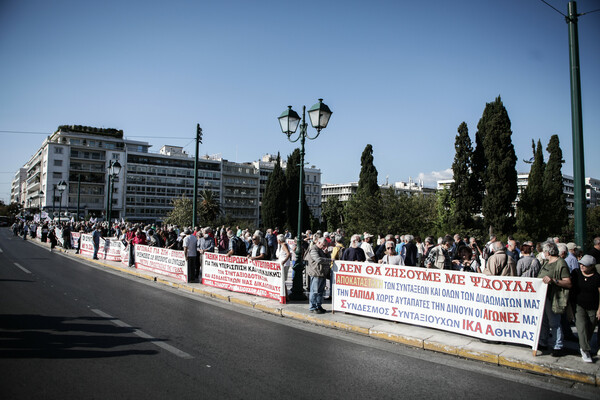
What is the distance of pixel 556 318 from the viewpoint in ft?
19.6

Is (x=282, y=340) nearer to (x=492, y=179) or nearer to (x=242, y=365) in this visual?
(x=242, y=365)

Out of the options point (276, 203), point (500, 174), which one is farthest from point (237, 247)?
point (276, 203)

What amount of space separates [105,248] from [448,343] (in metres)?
18.7

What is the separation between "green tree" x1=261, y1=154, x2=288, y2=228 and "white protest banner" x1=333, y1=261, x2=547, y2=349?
51869 mm

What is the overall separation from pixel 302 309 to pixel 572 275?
530 centimetres

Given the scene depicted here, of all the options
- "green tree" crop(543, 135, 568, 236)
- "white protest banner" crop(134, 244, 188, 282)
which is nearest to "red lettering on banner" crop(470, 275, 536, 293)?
"white protest banner" crop(134, 244, 188, 282)

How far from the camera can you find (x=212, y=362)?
5.34 m

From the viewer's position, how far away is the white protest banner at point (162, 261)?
13.3 meters

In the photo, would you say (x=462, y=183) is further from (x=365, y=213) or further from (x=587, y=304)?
(x=587, y=304)

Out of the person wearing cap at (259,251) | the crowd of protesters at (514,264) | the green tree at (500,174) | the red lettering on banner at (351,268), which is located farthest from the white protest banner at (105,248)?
the green tree at (500,174)

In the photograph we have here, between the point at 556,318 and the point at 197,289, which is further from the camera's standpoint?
the point at 197,289

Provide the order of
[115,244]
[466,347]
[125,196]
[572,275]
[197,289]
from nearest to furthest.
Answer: [572,275]
[466,347]
[197,289]
[115,244]
[125,196]

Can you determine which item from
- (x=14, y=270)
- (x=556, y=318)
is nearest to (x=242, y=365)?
(x=556, y=318)

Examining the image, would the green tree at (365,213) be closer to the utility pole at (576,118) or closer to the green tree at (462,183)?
the green tree at (462,183)
